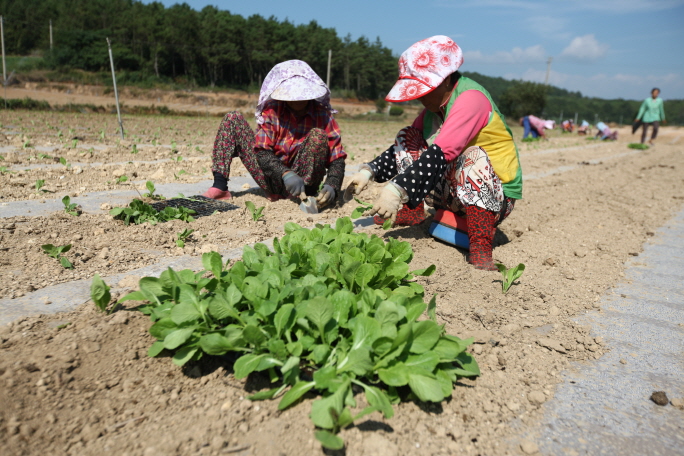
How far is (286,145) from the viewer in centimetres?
364

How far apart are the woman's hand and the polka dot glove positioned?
1.21 meters

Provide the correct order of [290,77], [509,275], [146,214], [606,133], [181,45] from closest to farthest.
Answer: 1. [509,275]
2. [146,214]
3. [290,77]
4. [606,133]
5. [181,45]

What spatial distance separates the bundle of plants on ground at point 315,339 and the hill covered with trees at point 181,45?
104ft

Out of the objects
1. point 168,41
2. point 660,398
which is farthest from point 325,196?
point 168,41

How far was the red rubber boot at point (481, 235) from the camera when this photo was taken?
8.12ft

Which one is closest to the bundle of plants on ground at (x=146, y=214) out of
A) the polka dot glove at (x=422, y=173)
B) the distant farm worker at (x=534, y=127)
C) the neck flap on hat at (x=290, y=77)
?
the neck flap on hat at (x=290, y=77)

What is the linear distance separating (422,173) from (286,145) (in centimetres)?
161

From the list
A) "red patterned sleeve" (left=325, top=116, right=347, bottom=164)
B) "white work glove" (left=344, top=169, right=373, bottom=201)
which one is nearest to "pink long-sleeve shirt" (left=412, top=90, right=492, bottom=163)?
"white work glove" (left=344, top=169, right=373, bottom=201)

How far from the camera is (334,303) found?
1.51m

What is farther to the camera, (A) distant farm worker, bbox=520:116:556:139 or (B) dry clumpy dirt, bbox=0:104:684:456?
(A) distant farm worker, bbox=520:116:556:139

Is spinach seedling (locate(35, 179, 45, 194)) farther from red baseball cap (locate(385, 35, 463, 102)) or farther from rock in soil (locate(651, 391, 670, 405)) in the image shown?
rock in soil (locate(651, 391, 670, 405))

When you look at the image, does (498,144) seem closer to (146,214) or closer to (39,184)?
(146,214)

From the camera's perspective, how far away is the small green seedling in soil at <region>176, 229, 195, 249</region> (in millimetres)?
2546

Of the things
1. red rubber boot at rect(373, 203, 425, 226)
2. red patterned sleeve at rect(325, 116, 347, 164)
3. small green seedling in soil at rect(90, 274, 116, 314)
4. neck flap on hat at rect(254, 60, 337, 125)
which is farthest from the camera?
red patterned sleeve at rect(325, 116, 347, 164)
